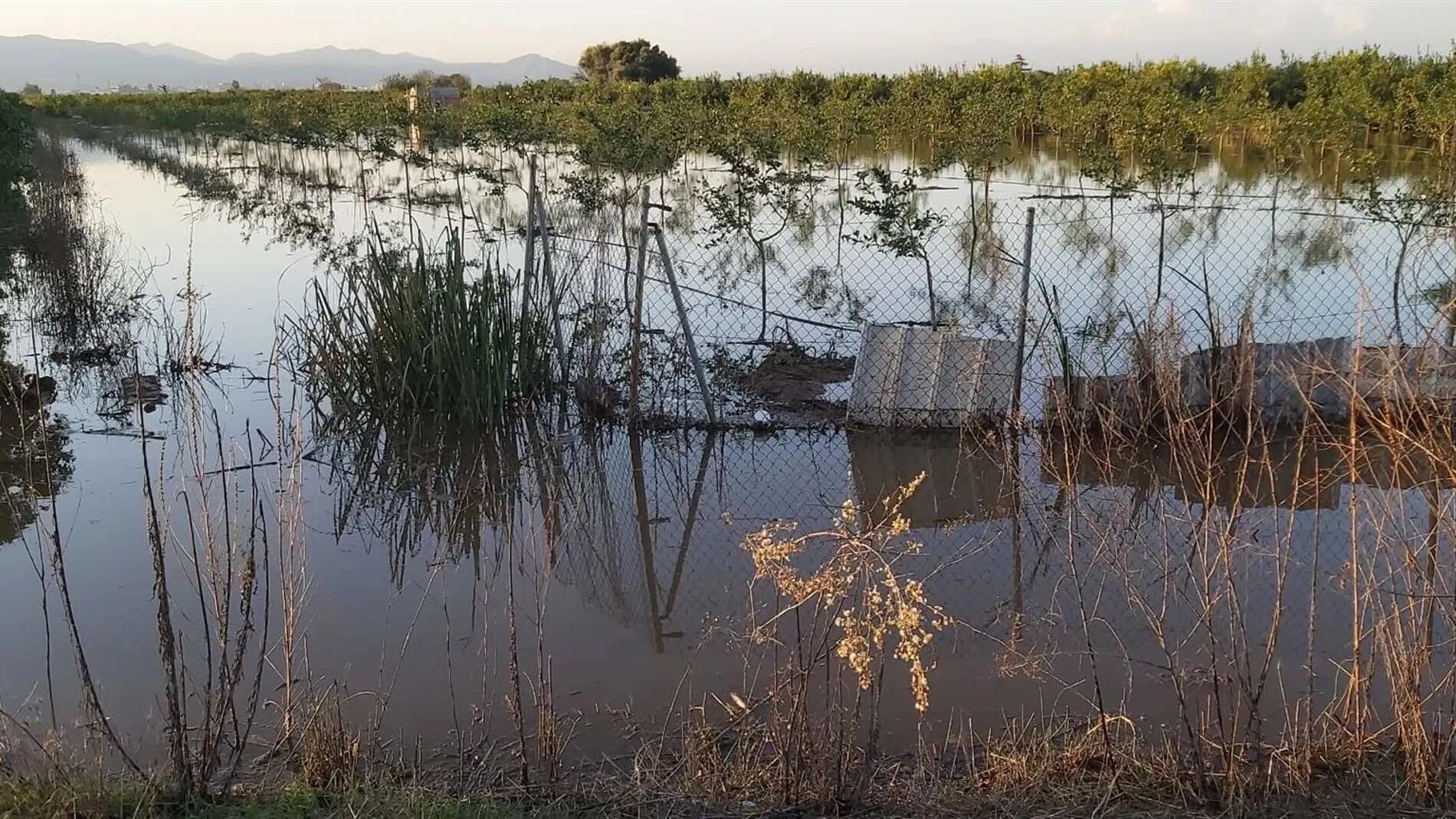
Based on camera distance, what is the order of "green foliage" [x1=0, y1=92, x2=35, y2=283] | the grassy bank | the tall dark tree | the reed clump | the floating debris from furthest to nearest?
the tall dark tree → "green foliage" [x1=0, y1=92, x2=35, y2=283] → the floating debris → the reed clump → the grassy bank

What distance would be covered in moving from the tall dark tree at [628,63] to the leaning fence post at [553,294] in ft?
178

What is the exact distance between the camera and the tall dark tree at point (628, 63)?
199ft

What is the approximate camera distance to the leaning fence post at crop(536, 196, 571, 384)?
734cm

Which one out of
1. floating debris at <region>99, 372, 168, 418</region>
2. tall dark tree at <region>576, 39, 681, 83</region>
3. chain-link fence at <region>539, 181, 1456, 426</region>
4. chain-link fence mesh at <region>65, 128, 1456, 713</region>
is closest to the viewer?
chain-link fence mesh at <region>65, 128, 1456, 713</region>

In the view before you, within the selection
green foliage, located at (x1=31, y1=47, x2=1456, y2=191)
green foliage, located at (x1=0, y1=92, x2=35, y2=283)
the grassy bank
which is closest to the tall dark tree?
green foliage, located at (x1=31, y1=47, x2=1456, y2=191)

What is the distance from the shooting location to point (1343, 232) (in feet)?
42.0

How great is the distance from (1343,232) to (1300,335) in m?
4.44

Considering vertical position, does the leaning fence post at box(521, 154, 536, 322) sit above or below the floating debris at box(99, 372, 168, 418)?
above

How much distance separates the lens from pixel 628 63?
203 ft

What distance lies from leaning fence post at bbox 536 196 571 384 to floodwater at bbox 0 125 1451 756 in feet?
0.85

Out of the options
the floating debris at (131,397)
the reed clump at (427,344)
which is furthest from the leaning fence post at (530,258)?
the floating debris at (131,397)

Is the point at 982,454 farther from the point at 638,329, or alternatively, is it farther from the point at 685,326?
the point at 638,329

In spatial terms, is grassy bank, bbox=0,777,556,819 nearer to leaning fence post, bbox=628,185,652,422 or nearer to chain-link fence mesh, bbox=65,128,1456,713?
chain-link fence mesh, bbox=65,128,1456,713

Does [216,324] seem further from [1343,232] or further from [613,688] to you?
[1343,232]
